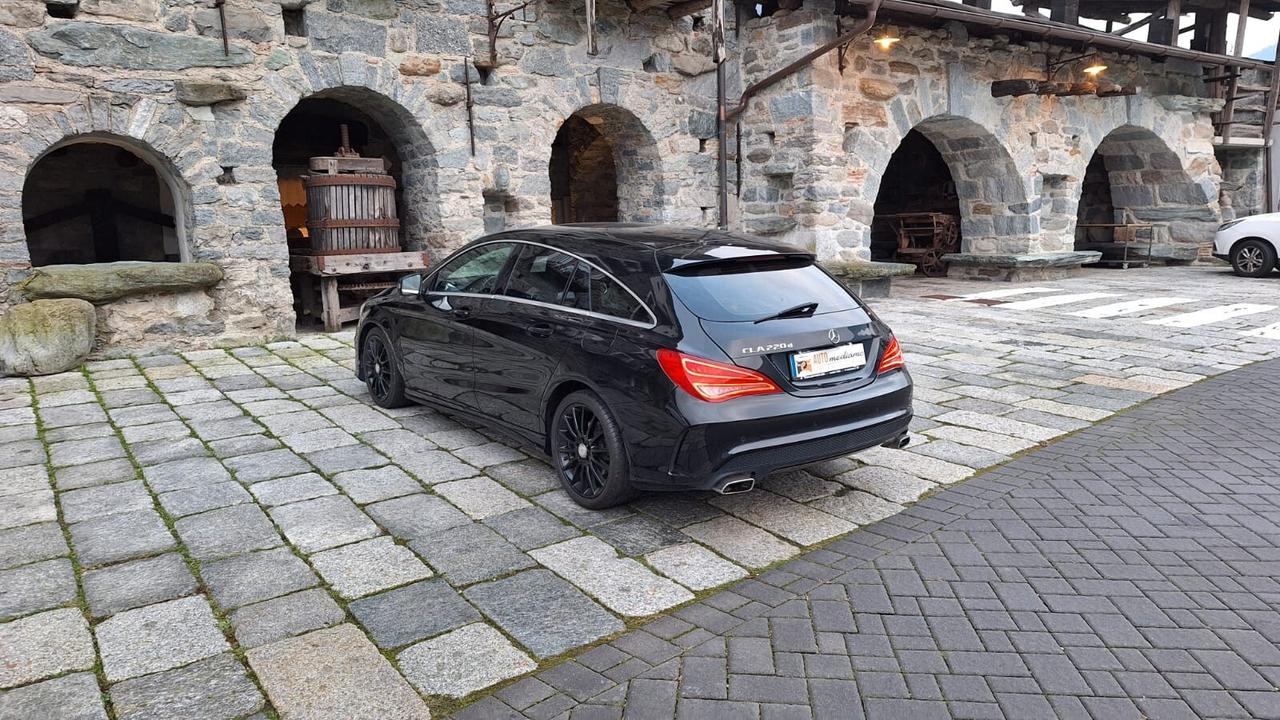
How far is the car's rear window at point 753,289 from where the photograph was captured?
3.89m

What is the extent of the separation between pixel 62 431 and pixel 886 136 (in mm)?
10283

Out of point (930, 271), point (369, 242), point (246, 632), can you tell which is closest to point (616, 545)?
point (246, 632)

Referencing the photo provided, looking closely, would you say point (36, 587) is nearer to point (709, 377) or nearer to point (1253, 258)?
point (709, 377)

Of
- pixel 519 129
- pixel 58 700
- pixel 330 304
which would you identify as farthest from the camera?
pixel 519 129

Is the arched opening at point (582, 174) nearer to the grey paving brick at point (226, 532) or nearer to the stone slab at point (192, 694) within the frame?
the grey paving brick at point (226, 532)

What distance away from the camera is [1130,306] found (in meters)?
10.7

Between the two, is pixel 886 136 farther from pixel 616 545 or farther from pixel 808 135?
pixel 616 545

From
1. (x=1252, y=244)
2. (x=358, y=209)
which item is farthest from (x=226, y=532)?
→ (x=1252, y=244)

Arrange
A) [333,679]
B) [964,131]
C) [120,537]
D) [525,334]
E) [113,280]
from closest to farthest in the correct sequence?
1. [333,679]
2. [120,537]
3. [525,334]
4. [113,280]
5. [964,131]

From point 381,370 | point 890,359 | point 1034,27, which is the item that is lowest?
point 381,370

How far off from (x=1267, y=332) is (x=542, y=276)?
8198mm

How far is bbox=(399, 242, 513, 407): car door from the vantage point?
4969mm

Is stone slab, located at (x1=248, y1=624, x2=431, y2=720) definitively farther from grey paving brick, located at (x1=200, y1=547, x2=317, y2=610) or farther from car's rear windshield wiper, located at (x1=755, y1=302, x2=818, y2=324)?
car's rear windshield wiper, located at (x1=755, y1=302, x2=818, y2=324)

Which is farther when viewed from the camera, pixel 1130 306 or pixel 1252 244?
pixel 1252 244
